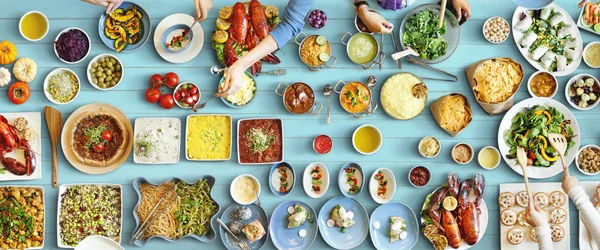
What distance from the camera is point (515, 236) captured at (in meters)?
4.80

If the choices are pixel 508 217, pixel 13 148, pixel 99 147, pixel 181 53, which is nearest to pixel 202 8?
pixel 181 53

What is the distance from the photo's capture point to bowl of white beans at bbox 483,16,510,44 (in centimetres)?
481

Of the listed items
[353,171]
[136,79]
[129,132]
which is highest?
[136,79]

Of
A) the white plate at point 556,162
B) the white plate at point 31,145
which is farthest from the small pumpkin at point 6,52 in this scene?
the white plate at point 556,162

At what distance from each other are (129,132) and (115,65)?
64 centimetres

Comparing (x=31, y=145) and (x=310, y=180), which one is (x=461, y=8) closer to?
(x=310, y=180)

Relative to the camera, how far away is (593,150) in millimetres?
4809

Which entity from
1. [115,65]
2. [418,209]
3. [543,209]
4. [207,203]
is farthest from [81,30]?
[543,209]

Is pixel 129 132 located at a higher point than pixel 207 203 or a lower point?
higher

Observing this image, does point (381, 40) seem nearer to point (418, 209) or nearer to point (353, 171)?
point (353, 171)

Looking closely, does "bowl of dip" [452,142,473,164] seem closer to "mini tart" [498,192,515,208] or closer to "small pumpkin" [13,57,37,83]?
"mini tart" [498,192,515,208]

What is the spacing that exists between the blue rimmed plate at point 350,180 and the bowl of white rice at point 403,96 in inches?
23.0

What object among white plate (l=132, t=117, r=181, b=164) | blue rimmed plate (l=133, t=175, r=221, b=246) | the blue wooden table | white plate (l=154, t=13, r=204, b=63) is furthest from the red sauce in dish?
white plate (l=154, t=13, r=204, b=63)

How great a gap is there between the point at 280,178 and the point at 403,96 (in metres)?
1.35
